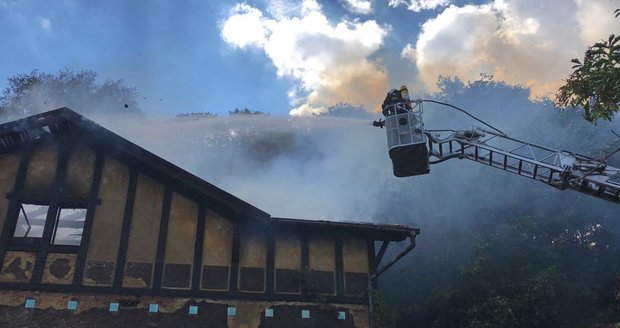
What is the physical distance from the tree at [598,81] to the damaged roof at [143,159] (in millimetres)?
6221

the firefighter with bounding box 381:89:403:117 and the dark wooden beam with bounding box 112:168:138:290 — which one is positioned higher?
the firefighter with bounding box 381:89:403:117

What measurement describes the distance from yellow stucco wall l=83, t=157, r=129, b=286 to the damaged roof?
510mm

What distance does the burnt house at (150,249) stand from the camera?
12.1m

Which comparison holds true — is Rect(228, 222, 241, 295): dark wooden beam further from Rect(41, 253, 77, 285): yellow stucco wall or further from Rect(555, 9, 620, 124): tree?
Rect(555, 9, 620, 124): tree

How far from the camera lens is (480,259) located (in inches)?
802

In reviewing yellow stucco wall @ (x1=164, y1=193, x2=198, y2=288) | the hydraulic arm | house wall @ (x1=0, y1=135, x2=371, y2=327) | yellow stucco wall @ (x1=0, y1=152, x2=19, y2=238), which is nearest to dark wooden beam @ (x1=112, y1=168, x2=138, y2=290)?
house wall @ (x1=0, y1=135, x2=371, y2=327)

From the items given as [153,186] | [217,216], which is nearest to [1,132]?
[153,186]

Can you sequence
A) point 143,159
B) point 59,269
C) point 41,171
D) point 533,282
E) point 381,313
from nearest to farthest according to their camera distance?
point 59,269 → point 41,171 → point 143,159 → point 381,313 → point 533,282

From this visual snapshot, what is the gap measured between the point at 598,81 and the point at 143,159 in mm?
10387

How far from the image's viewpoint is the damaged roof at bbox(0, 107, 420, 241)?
13055 mm

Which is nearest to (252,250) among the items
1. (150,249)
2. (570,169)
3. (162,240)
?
(162,240)

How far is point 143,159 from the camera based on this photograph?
43.5 ft

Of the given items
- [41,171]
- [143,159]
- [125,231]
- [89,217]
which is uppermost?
[143,159]

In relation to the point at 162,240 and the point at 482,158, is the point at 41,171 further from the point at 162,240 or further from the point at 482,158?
the point at 482,158
